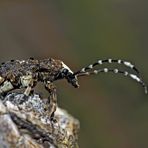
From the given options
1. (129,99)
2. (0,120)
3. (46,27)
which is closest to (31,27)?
Answer: (46,27)

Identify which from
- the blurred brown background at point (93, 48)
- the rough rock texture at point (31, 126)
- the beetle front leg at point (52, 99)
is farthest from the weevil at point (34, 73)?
the blurred brown background at point (93, 48)

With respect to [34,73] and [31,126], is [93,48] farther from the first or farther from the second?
[31,126]

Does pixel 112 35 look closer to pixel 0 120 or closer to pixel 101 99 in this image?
pixel 101 99

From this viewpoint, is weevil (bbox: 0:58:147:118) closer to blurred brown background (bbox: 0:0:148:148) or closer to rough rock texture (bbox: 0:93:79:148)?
rough rock texture (bbox: 0:93:79:148)

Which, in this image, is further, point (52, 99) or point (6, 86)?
point (6, 86)

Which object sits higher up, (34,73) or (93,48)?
(93,48)

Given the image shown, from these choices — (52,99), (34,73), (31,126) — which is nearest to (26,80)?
(34,73)
